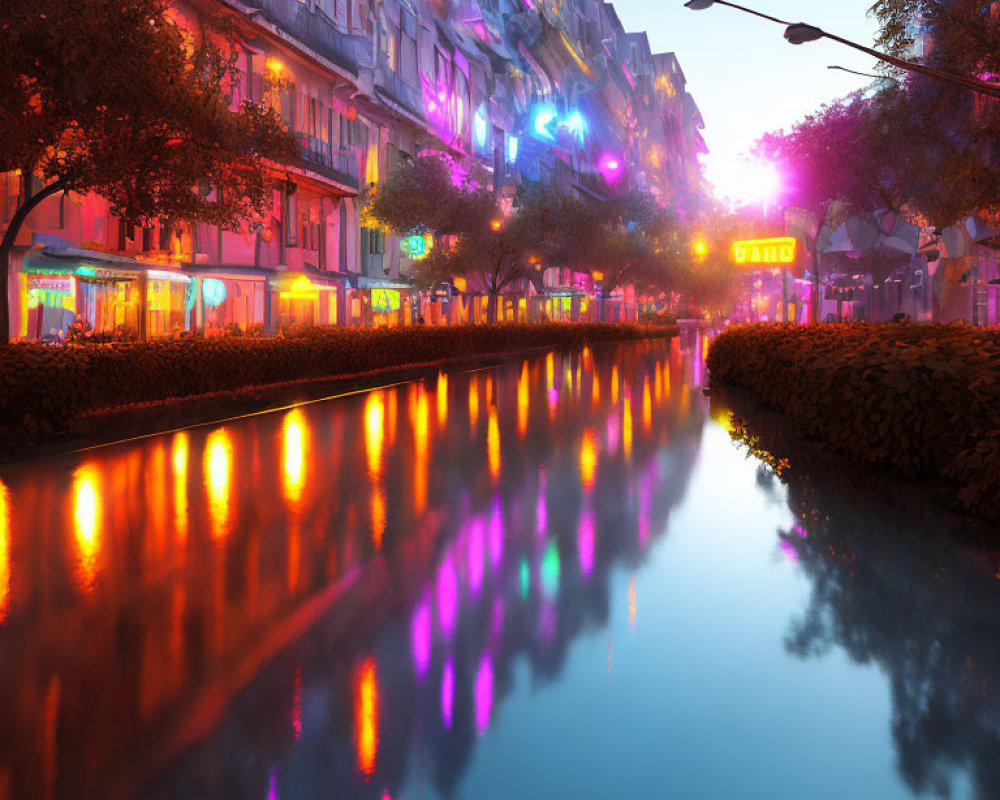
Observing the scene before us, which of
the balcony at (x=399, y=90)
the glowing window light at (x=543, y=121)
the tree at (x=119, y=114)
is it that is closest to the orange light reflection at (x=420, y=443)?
the tree at (x=119, y=114)

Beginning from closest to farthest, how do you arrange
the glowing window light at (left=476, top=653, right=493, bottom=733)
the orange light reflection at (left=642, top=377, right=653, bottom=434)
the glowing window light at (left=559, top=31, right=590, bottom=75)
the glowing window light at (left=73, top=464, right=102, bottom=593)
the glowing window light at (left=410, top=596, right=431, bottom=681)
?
the glowing window light at (left=476, top=653, right=493, bottom=733) < the glowing window light at (left=410, top=596, right=431, bottom=681) < the glowing window light at (left=73, top=464, right=102, bottom=593) < the orange light reflection at (left=642, top=377, right=653, bottom=434) < the glowing window light at (left=559, top=31, right=590, bottom=75)

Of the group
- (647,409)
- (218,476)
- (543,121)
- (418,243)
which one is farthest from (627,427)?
(543,121)

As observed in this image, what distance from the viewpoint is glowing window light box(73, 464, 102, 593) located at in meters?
6.00

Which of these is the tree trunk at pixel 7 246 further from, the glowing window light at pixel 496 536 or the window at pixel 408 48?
the window at pixel 408 48

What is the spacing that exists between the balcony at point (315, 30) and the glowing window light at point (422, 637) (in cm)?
3262

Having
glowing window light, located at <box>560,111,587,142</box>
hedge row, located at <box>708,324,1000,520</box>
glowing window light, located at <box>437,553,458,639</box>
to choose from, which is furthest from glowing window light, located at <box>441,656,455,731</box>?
glowing window light, located at <box>560,111,587,142</box>

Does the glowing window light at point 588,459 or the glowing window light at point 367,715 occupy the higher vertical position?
the glowing window light at point 588,459

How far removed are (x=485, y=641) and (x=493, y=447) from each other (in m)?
7.54

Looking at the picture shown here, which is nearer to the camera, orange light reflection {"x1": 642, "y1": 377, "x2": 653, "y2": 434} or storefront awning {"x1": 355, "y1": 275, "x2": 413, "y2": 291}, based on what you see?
orange light reflection {"x1": 642, "y1": 377, "x2": 653, "y2": 434}

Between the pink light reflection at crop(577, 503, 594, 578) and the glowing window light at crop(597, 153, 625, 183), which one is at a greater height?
the glowing window light at crop(597, 153, 625, 183)

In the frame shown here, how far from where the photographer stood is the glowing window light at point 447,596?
4941 mm

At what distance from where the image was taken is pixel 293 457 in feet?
36.0

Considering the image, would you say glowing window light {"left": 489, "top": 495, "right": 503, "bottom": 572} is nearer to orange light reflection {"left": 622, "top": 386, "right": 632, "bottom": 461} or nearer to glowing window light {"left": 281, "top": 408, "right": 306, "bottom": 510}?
glowing window light {"left": 281, "top": 408, "right": 306, "bottom": 510}

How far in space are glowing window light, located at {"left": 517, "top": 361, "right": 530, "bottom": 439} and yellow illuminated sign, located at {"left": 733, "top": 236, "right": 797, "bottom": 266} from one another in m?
7.39
